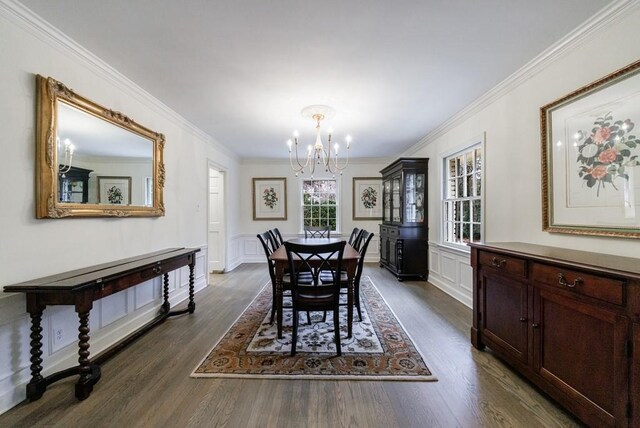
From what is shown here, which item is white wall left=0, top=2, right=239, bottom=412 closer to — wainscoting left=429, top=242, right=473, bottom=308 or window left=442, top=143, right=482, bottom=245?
wainscoting left=429, top=242, right=473, bottom=308

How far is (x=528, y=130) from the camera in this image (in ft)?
8.34

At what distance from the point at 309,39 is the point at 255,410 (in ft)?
8.44

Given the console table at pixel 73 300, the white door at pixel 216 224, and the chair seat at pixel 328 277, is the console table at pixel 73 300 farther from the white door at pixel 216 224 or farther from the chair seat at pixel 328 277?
the white door at pixel 216 224

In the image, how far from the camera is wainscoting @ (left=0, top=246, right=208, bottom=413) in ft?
5.68

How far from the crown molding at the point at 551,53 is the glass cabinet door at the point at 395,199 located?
5.09ft

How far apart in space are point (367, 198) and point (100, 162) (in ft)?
16.9

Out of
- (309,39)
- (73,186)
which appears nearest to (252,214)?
(73,186)

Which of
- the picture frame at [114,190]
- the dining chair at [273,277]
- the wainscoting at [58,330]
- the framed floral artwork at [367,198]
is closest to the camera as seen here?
the wainscoting at [58,330]

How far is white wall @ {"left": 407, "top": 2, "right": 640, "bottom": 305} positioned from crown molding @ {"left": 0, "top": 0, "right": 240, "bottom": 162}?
3763 mm

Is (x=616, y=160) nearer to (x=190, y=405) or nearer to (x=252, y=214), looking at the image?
(x=190, y=405)

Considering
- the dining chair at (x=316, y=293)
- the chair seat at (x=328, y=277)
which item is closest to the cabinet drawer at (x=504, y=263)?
the dining chair at (x=316, y=293)

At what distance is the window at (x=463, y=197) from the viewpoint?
3531 millimetres

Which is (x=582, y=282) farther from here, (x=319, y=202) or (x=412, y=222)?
(x=319, y=202)

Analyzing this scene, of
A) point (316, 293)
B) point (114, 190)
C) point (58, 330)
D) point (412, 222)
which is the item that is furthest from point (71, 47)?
point (412, 222)
